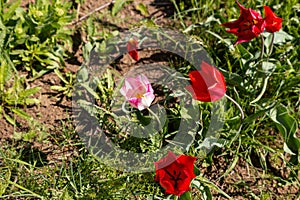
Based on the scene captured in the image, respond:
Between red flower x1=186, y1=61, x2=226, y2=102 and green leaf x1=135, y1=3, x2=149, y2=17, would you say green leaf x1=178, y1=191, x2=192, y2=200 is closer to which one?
red flower x1=186, y1=61, x2=226, y2=102

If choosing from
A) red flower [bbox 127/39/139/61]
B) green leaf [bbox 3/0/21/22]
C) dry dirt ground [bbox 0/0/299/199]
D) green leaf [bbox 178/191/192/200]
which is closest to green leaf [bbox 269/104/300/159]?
dry dirt ground [bbox 0/0/299/199]

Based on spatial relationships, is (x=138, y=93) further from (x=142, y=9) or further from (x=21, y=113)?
(x=142, y=9)

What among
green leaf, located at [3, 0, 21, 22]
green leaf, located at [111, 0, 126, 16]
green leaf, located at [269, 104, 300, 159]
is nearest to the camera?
green leaf, located at [269, 104, 300, 159]

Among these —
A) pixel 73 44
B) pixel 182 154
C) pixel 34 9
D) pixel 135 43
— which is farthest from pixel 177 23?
pixel 182 154

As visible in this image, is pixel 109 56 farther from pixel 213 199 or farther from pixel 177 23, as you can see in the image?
pixel 213 199

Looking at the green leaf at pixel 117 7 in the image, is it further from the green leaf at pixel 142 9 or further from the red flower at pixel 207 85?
the red flower at pixel 207 85
